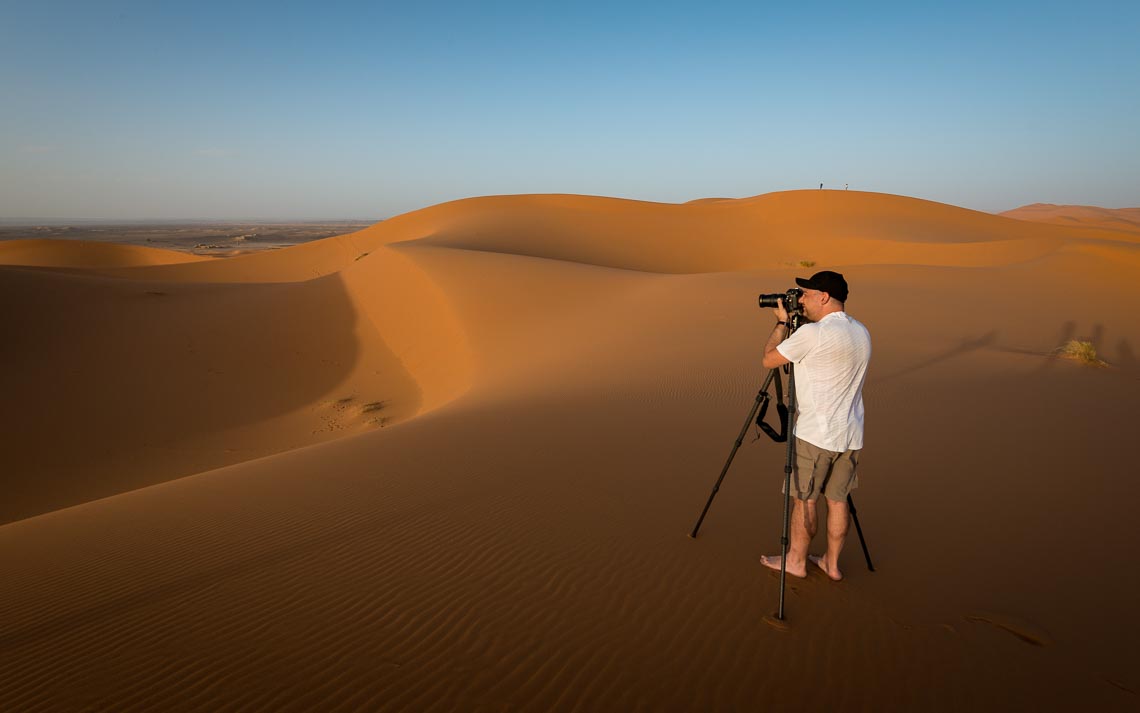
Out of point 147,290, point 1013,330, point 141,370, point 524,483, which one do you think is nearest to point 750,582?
point 524,483

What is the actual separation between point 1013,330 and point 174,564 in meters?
14.5

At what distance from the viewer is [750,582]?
12.5ft

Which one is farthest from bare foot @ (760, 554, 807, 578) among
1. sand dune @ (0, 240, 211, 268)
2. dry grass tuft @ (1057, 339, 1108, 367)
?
sand dune @ (0, 240, 211, 268)

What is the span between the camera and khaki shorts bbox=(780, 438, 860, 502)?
3.49 m

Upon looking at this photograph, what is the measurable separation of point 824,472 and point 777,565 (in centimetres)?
84

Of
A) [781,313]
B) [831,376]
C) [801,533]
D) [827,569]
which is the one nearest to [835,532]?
[801,533]

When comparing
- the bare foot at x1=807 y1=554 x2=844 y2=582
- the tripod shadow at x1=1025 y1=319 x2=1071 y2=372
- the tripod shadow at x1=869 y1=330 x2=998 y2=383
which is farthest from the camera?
the tripod shadow at x1=1025 y1=319 x2=1071 y2=372

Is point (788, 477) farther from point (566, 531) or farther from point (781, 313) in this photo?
point (566, 531)

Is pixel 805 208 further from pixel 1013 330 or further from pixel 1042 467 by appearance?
pixel 1042 467

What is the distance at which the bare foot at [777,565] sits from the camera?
3.79 metres

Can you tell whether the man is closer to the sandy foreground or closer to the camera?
the camera

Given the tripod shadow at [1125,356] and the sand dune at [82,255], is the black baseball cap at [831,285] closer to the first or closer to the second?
the tripod shadow at [1125,356]

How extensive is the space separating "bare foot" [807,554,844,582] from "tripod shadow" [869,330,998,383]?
214 inches

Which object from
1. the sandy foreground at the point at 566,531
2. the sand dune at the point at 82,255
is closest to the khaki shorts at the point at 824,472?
the sandy foreground at the point at 566,531
